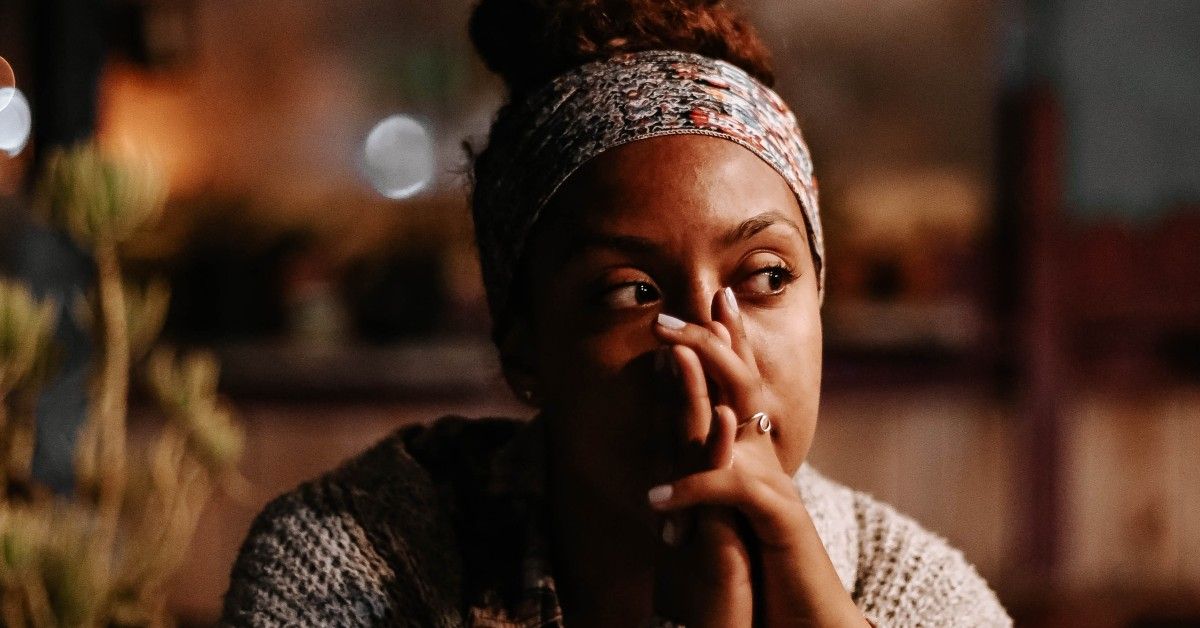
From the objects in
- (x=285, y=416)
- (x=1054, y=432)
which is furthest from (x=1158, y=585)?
(x=285, y=416)

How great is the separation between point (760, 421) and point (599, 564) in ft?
0.93

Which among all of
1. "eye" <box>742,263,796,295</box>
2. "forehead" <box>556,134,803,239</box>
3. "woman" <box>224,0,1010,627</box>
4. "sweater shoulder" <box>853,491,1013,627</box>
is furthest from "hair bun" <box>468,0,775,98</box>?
"sweater shoulder" <box>853,491,1013,627</box>

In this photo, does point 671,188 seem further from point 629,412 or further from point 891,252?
point 891,252

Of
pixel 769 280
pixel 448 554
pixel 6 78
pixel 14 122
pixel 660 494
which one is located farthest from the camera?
pixel 14 122

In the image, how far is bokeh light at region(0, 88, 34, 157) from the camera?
7.06ft

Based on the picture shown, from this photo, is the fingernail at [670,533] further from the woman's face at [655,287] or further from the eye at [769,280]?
the eye at [769,280]

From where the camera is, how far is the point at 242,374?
2.92 metres

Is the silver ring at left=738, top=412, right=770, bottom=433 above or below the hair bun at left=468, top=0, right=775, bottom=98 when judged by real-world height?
below

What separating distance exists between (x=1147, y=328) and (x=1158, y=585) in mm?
740

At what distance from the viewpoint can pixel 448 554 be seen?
3.18 ft

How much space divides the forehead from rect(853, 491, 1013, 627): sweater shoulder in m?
0.37

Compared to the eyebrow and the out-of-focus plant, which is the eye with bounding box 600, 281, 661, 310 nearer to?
the eyebrow

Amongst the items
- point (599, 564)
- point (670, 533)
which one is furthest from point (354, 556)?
point (670, 533)

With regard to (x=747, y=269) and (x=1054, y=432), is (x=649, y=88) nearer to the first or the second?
(x=747, y=269)
